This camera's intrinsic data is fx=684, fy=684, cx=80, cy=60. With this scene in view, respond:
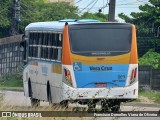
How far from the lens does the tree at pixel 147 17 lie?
41000mm

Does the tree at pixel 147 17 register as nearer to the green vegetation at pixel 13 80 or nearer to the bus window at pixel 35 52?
the green vegetation at pixel 13 80

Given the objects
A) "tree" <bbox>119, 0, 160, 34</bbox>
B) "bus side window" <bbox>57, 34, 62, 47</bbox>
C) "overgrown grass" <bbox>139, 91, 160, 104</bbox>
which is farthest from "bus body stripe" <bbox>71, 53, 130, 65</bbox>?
"tree" <bbox>119, 0, 160, 34</bbox>

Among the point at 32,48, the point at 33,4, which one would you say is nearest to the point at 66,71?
the point at 32,48

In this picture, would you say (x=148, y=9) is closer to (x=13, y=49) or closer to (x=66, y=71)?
(x=13, y=49)

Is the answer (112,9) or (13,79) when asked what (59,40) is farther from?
(13,79)

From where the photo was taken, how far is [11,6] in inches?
2243

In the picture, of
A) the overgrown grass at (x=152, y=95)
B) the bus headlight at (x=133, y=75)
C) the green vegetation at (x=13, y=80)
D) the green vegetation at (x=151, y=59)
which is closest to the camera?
the bus headlight at (x=133, y=75)

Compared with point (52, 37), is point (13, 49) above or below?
below

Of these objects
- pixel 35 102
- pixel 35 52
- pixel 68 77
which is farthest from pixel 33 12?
pixel 68 77

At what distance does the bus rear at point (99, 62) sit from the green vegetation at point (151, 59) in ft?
55.0

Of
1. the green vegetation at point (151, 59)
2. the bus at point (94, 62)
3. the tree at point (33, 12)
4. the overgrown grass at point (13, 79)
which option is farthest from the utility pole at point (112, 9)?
the tree at point (33, 12)

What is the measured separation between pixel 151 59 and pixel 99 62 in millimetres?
17992

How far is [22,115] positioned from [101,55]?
772cm

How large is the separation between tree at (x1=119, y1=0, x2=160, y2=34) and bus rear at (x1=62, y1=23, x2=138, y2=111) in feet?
64.7
